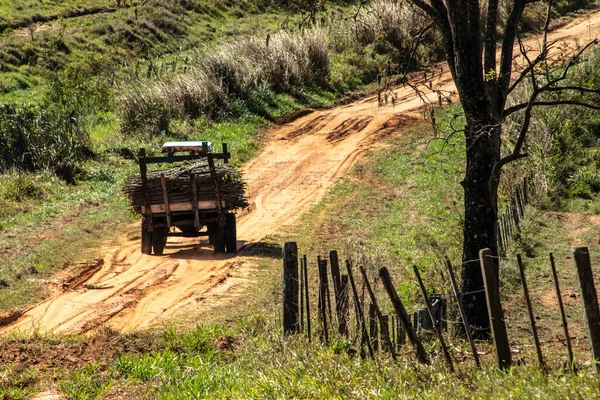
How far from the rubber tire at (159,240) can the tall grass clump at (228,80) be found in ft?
29.5

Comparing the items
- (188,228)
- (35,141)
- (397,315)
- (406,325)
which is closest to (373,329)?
(397,315)

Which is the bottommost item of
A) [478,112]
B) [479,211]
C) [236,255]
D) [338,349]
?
[338,349]

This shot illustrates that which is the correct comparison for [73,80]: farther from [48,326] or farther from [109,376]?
[109,376]

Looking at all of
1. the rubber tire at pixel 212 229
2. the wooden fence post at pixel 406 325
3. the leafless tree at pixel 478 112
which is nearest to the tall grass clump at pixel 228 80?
the rubber tire at pixel 212 229

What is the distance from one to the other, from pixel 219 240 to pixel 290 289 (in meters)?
6.12

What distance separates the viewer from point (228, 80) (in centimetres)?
2773

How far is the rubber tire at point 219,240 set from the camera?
15602 millimetres

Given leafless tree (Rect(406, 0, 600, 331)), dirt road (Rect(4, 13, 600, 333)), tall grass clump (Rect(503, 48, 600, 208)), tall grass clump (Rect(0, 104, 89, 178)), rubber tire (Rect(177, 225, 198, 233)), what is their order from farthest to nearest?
1. tall grass clump (Rect(0, 104, 89, 178))
2. tall grass clump (Rect(503, 48, 600, 208))
3. rubber tire (Rect(177, 225, 198, 233))
4. dirt road (Rect(4, 13, 600, 333))
5. leafless tree (Rect(406, 0, 600, 331))

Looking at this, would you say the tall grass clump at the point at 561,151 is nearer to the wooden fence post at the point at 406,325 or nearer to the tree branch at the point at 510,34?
the tree branch at the point at 510,34

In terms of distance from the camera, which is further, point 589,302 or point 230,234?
point 230,234

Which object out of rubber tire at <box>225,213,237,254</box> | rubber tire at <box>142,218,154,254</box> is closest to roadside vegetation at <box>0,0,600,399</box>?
rubber tire at <box>225,213,237,254</box>

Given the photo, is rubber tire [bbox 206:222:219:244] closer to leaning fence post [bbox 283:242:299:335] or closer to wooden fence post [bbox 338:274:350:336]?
leaning fence post [bbox 283:242:299:335]

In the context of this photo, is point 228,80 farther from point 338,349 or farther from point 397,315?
point 397,315

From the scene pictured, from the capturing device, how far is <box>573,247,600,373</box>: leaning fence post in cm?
618
